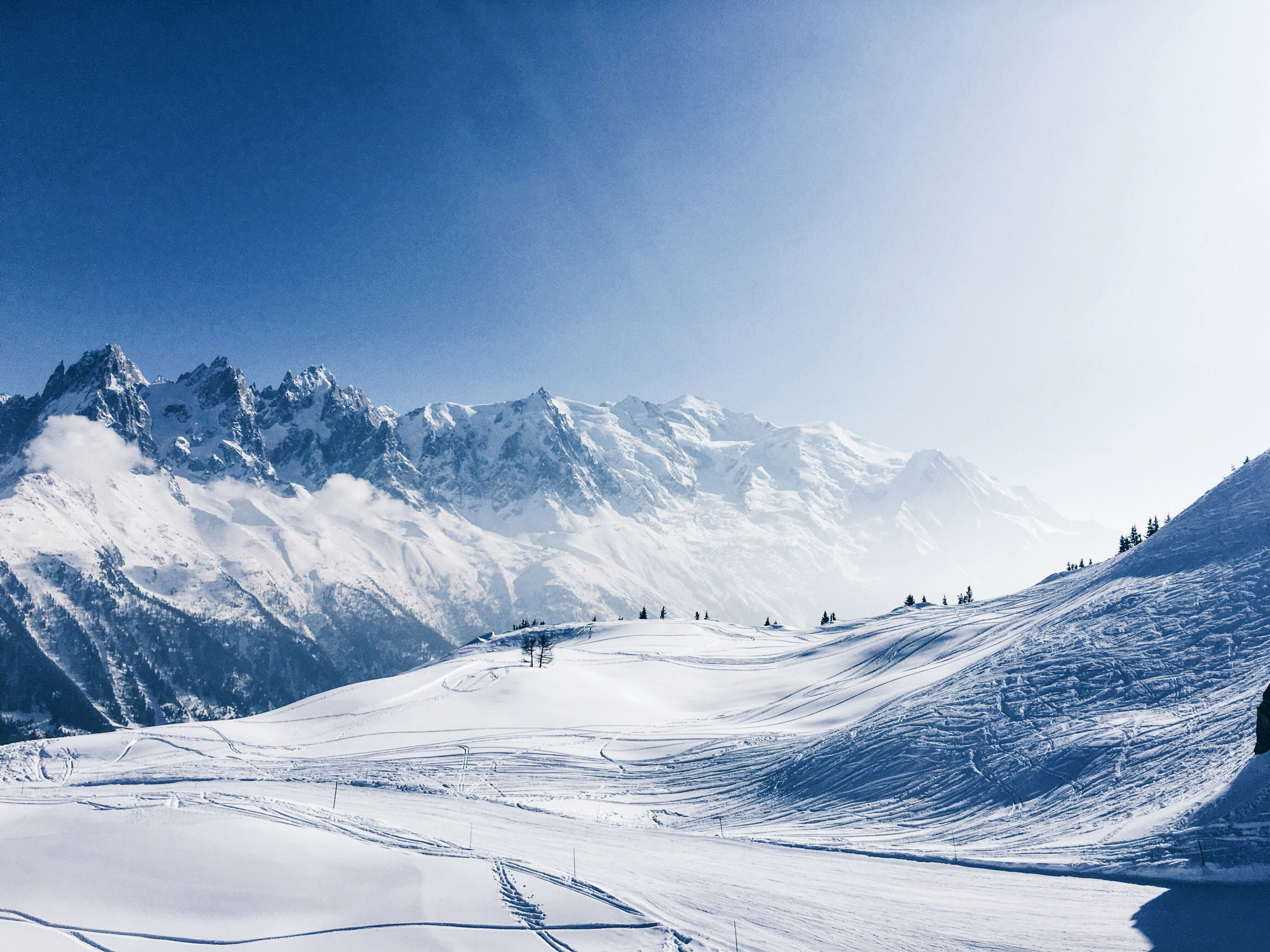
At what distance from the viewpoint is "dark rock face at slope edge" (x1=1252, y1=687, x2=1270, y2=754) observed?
1914 cm

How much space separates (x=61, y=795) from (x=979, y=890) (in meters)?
44.4

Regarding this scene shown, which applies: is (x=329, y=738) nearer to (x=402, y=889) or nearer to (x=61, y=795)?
(x=61, y=795)

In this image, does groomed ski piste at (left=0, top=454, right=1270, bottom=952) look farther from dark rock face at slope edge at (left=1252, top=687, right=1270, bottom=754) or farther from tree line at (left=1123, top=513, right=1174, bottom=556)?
tree line at (left=1123, top=513, right=1174, bottom=556)

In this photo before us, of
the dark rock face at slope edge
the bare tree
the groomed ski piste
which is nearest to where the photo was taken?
the groomed ski piste

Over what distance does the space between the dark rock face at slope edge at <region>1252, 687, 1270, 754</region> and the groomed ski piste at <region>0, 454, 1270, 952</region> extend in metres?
0.60

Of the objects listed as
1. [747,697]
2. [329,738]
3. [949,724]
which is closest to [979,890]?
[949,724]

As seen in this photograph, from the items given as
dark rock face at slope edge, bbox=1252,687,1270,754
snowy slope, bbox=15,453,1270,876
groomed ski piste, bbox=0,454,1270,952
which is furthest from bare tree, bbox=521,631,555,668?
dark rock face at slope edge, bbox=1252,687,1270,754

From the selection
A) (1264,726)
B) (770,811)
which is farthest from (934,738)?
(1264,726)

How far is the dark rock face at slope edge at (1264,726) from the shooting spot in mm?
19141

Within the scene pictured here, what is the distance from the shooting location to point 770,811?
1216 inches

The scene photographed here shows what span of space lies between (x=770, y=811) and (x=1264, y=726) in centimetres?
1917

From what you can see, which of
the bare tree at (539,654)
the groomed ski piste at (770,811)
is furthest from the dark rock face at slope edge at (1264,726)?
the bare tree at (539,654)

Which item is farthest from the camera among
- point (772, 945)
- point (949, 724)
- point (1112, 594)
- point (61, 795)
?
point (1112, 594)

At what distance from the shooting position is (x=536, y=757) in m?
41.0
